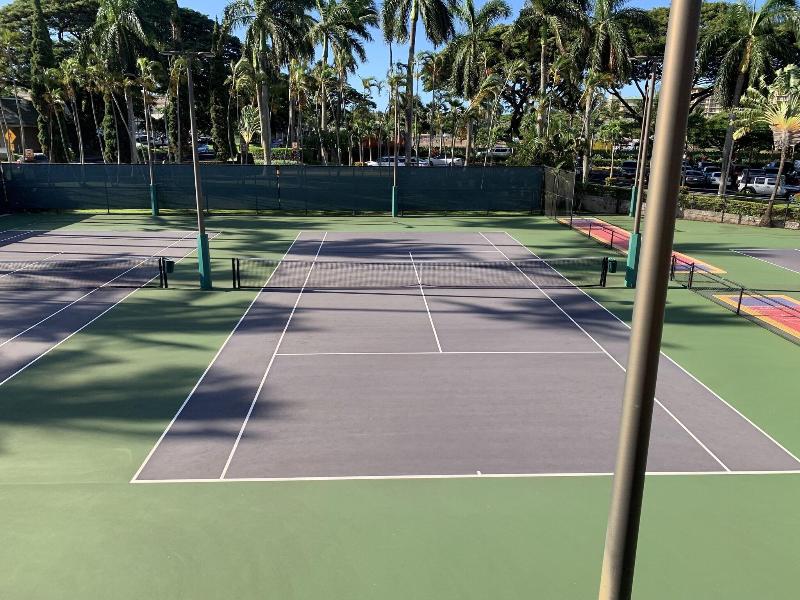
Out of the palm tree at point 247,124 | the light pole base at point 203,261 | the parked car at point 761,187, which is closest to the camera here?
the light pole base at point 203,261

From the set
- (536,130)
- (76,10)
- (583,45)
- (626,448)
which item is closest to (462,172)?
(536,130)

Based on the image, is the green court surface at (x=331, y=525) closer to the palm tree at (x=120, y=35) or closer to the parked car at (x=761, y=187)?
the palm tree at (x=120, y=35)

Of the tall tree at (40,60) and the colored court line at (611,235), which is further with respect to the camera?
the tall tree at (40,60)

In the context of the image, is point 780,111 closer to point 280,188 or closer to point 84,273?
point 280,188

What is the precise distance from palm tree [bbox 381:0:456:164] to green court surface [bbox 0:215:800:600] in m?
28.3

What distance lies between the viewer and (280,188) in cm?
3738

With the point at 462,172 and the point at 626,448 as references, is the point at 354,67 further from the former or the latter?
the point at 626,448

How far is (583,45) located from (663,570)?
3747 cm

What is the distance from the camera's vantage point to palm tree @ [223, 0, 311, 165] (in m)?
38.2

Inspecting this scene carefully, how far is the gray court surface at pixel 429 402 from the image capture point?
372 inches

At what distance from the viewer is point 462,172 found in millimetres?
37750

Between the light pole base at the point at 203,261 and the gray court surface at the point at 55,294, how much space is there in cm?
220

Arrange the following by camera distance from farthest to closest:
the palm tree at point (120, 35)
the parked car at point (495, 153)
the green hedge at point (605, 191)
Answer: the parked car at point (495, 153), the palm tree at point (120, 35), the green hedge at point (605, 191)

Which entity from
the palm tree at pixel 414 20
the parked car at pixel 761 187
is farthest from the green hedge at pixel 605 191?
the parked car at pixel 761 187
